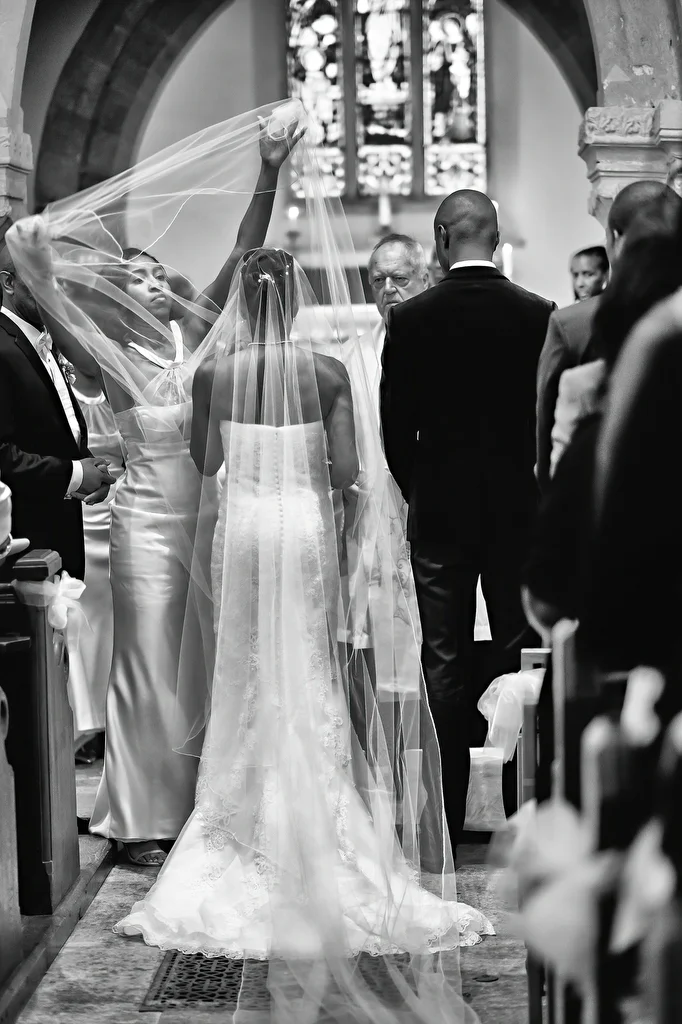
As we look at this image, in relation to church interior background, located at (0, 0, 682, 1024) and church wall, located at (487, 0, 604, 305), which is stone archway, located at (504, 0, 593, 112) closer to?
church interior background, located at (0, 0, 682, 1024)

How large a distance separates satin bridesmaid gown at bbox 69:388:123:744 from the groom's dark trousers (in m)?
1.67

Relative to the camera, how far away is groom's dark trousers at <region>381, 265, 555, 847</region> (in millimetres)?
3768

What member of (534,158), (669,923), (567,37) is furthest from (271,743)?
(534,158)

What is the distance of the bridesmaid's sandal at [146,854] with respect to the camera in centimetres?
416

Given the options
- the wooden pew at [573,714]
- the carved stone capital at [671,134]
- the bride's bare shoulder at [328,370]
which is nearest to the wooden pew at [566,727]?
the wooden pew at [573,714]

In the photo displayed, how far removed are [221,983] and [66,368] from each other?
2904mm

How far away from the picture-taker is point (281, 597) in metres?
3.64

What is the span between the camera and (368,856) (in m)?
3.58

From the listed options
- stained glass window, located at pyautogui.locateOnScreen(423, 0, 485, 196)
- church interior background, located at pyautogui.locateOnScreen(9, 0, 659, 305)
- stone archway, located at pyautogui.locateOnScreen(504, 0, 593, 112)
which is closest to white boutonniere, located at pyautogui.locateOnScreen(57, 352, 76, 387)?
stone archway, located at pyautogui.locateOnScreen(504, 0, 593, 112)

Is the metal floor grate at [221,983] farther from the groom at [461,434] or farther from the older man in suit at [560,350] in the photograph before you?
the older man in suit at [560,350]

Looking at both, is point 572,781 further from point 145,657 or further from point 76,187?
point 76,187

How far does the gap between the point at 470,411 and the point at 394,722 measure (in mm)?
931

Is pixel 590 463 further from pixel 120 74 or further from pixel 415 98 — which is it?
pixel 415 98

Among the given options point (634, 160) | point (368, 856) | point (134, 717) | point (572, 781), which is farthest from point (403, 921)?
point (634, 160)
